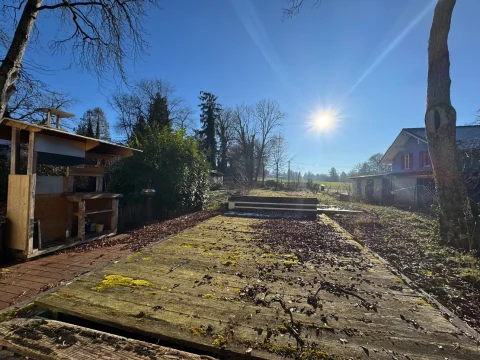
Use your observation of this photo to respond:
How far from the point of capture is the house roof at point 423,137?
13.6 m

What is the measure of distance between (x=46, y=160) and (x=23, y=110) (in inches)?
333

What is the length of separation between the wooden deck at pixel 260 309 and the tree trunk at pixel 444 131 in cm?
375

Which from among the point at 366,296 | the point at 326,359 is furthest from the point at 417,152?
the point at 326,359

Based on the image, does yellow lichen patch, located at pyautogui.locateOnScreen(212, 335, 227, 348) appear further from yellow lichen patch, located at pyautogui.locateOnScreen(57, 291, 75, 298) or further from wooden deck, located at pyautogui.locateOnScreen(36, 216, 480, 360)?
yellow lichen patch, located at pyautogui.locateOnScreen(57, 291, 75, 298)

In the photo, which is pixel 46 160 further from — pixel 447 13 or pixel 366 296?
pixel 447 13

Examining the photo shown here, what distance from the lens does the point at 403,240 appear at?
6137 mm

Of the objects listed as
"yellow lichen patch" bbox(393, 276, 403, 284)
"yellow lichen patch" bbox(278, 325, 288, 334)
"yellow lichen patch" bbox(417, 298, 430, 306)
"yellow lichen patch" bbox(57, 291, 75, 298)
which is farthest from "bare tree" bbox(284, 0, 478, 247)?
"yellow lichen patch" bbox(57, 291, 75, 298)

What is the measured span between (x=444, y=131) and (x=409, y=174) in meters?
12.8

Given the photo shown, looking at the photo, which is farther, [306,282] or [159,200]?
[159,200]

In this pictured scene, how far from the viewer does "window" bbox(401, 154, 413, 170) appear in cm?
1962

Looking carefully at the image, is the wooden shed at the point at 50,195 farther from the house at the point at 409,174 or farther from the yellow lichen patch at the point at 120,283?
the house at the point at 409,174

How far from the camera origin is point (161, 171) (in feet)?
28.7

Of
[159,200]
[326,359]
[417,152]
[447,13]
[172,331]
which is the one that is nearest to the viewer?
[326,359]

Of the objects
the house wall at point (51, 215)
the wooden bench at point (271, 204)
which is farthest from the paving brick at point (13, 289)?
the wooden bench at point (271, 204)
